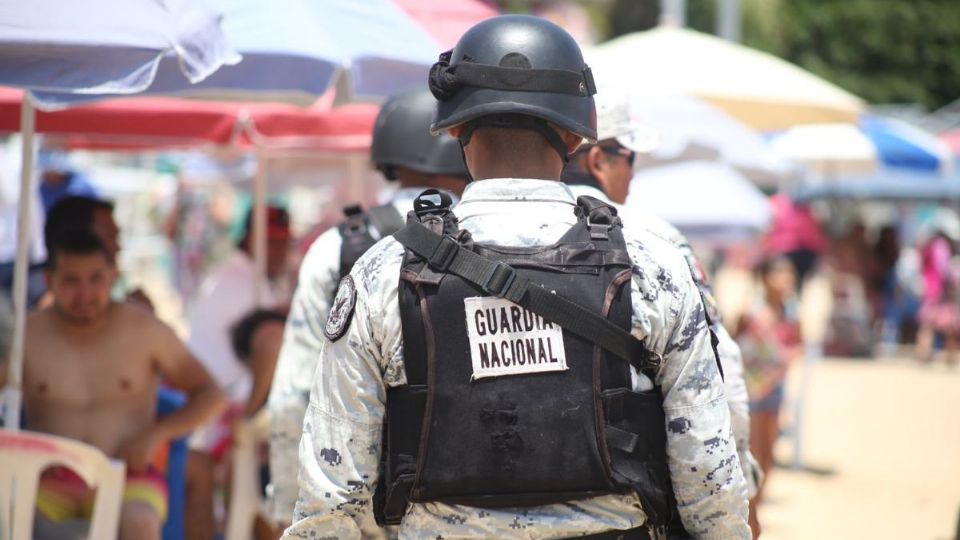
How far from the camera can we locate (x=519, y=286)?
218 centimetres

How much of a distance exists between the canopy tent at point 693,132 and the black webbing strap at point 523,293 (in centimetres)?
383

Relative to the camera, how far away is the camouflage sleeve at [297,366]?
3539 millimetres

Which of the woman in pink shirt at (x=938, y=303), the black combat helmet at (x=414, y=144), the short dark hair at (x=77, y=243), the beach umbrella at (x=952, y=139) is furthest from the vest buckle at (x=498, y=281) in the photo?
the beach umbrella at (x=952, y=139)

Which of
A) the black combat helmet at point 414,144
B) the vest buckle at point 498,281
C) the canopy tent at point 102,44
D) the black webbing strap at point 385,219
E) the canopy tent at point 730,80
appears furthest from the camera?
the canopy tent at point 730,80

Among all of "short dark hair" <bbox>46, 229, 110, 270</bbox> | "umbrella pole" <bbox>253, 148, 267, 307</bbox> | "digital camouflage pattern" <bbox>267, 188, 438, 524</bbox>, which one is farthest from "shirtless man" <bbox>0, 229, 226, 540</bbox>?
"umbrella pole" <bbox>253, 148, 267, 307</bbox>

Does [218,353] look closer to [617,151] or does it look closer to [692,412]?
[617,151]

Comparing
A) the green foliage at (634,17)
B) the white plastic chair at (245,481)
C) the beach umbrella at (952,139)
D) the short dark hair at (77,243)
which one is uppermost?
the green foliage at (634,17)

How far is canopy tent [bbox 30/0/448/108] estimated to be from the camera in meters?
→ 3.89

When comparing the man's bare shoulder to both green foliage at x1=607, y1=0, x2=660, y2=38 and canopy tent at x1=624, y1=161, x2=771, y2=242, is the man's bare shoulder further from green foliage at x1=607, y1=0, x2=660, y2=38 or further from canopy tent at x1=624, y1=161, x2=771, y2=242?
green foliage at x1=607, y1=0, x2=660, y2=38

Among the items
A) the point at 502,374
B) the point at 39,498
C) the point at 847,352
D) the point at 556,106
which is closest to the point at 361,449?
the point at 502,374

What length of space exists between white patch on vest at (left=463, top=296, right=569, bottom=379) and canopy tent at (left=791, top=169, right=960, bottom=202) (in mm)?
21277

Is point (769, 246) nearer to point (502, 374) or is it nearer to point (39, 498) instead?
point (39, 498)

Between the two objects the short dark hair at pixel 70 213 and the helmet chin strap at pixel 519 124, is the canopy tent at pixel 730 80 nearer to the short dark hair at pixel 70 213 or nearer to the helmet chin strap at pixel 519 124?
the short dark hair at pixel 70 213

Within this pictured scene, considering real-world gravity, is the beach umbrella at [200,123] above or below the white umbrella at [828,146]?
below
